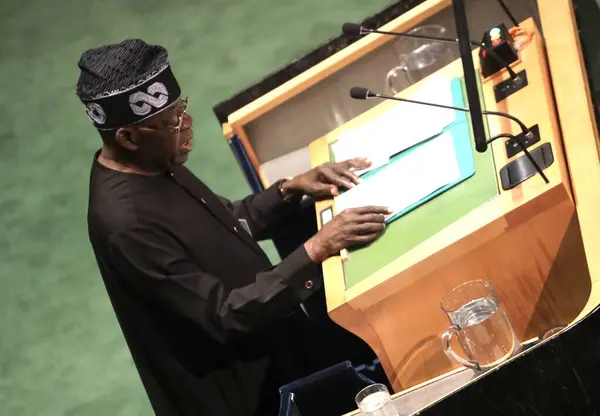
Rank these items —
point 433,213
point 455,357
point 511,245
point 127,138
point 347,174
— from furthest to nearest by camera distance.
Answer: point 347,174 → point 127,138 → point 433,213 → point 511,245 → point 455,357

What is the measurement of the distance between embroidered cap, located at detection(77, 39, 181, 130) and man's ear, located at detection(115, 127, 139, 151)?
2 cm

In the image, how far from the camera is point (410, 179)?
6.83 feet

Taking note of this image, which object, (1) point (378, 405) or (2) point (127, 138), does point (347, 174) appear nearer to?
(2) point (127, 138)

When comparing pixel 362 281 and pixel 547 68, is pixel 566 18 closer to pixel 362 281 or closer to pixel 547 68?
pixel 547 68

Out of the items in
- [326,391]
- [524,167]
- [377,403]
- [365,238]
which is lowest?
[326,391]

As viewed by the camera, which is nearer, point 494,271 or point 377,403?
point 377,403

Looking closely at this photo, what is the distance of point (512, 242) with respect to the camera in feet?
5.86

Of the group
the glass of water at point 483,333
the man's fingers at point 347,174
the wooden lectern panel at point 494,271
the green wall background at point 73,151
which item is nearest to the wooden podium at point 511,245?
the wooden lectern panel at point 494,271

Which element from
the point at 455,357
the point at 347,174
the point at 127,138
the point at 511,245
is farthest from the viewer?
the point at 347,174

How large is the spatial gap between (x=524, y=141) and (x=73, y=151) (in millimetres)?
3251

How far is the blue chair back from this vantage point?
6.31 feet

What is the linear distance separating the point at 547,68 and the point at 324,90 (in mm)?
812

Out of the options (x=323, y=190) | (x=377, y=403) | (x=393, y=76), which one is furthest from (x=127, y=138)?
(x=393, y=76)

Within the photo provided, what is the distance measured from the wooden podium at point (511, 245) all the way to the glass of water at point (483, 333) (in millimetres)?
125
